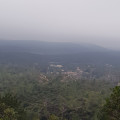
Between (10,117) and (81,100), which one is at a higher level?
(10,117)

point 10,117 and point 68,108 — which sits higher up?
point 10,117

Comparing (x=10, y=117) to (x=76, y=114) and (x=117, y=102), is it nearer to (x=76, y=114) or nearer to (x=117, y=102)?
(x=117, y=102)

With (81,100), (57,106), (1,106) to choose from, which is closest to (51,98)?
(57,106)

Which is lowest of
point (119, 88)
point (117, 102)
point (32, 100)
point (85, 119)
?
point (85, 119)

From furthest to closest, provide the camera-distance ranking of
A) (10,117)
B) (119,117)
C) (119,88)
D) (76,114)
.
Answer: (76,114) < (10,117) < (119,88) < (119,117)

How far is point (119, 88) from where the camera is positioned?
857 centimetres

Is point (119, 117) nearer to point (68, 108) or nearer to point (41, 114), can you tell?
point (68, 108)

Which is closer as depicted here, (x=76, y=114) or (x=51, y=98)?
(x=76, y=114)

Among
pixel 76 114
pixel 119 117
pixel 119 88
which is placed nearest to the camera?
pixel 119 117

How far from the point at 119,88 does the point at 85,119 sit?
1432cm

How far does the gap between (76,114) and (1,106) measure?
1256 centimetres

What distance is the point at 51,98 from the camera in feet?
76.1

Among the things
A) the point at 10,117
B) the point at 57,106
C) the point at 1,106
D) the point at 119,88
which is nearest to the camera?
the point at 119,88

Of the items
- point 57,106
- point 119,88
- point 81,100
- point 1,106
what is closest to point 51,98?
point 57,106
